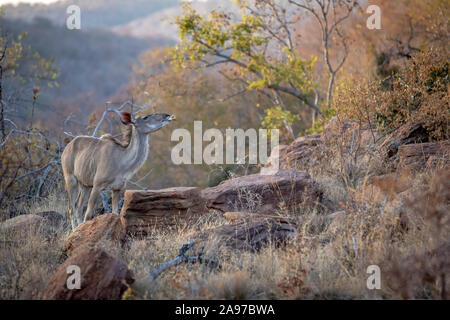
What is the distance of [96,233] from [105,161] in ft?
6.02

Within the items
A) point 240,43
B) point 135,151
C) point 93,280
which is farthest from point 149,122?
point 240,43

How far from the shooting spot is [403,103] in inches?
383

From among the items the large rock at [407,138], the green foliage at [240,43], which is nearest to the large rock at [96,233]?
the large rock at [407,138]

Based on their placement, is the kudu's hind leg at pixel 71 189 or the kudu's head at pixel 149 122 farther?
the kudu's hind leg at pixel 71 189

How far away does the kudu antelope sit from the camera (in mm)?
7910

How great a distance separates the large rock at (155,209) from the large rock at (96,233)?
0.88 metres

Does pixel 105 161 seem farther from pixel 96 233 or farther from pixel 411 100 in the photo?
pixel 411 100

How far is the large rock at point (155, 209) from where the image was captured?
7.72 meters

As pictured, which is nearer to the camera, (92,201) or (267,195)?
(92,201)

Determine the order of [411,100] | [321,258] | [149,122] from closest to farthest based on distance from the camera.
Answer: [321,258] < [149,122] < [411,100]

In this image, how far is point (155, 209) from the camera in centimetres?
782

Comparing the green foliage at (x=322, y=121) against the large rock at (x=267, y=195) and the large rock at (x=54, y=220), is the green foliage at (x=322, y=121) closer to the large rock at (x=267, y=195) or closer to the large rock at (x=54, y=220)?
the large rock at (x=267, y=195)

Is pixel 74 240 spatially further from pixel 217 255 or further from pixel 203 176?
pixel 203 176

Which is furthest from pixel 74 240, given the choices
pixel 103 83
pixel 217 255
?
pixel 103 83
